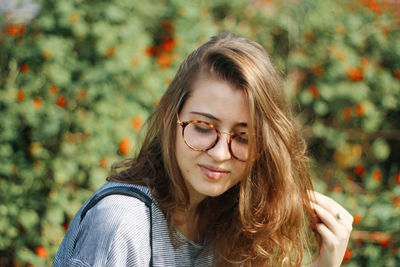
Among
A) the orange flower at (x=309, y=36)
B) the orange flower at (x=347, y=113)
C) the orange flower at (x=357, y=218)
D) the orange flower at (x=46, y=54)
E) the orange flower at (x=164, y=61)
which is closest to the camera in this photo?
the orange flower at (x=46, y=54)

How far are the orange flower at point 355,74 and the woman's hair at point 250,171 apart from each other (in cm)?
171

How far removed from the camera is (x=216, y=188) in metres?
1.28

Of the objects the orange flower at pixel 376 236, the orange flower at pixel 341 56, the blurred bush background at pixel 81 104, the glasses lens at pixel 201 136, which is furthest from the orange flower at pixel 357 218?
the glasses lens at pixel 201 136

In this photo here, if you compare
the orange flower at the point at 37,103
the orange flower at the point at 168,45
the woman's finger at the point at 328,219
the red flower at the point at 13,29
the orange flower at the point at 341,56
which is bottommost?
the woman's finger at the point at 328,219

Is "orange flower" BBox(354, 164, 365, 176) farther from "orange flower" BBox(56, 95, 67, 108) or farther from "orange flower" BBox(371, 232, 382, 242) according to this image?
"orange flower" BBox(56, 95, 67, 108)

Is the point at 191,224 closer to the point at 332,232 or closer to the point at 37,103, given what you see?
the point at 332,232

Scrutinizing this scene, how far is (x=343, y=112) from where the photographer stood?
3135mm

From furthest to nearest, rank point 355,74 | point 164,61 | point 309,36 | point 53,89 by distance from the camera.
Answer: point 309,36, point 355,74, point 164,61, point 53,89

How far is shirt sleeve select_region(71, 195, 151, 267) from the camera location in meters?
1.10

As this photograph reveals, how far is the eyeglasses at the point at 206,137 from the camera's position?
121 centimetres

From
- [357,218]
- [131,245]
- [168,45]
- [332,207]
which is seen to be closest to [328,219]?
[332,207]

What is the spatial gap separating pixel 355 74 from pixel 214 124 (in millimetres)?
2215

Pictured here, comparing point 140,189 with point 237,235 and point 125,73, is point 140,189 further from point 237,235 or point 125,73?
point 125,73

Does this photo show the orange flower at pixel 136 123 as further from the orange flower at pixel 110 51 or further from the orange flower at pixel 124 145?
the orange flower at pixel 110 51
